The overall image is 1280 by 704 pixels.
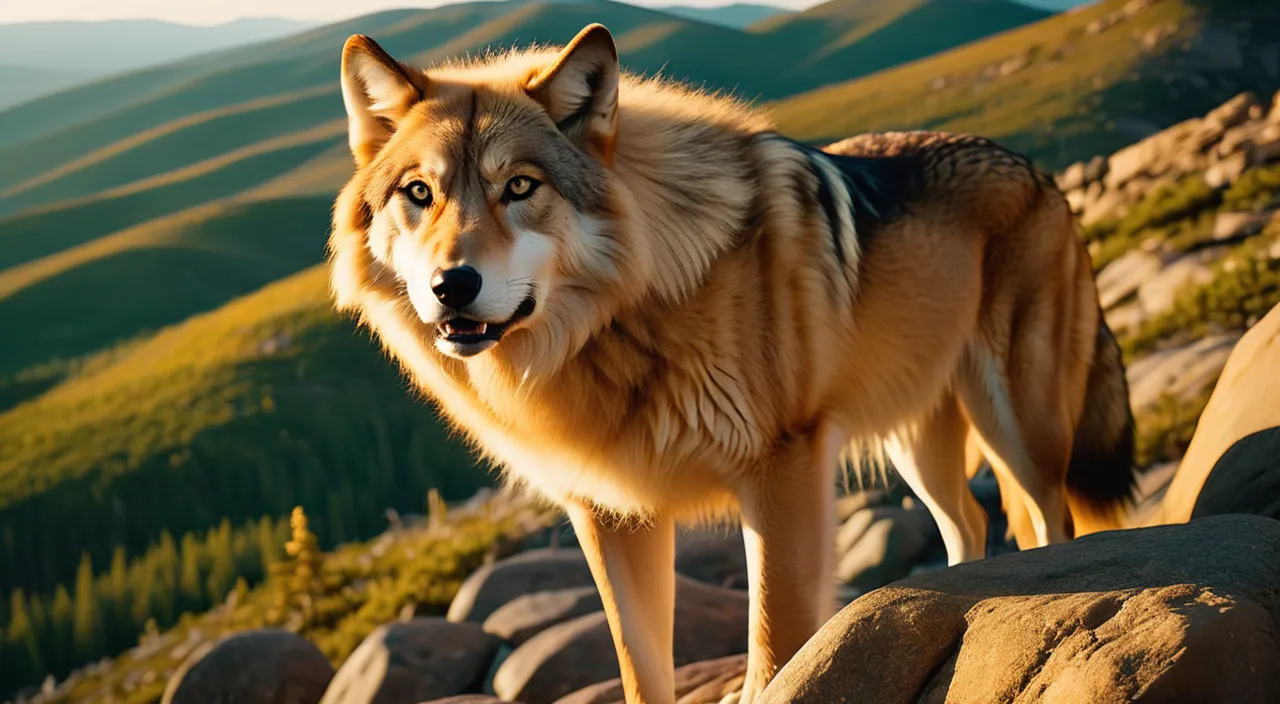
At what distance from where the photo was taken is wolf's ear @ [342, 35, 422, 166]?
3326mm

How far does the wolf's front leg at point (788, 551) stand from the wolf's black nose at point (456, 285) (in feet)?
4.31

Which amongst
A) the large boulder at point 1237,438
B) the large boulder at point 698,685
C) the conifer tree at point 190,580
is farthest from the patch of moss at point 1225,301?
the conifer tree at point 190,580

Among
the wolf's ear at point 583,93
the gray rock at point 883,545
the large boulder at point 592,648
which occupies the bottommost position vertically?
the gray rock at point 883,545

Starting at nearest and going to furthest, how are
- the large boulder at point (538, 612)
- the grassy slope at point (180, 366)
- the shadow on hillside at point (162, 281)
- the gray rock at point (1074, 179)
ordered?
the large boulder at point (538, 612)
the gray rock at point (1074, 179)
the grassy slope at point (180, 366)
the shadow on hillside at point (162, 281)

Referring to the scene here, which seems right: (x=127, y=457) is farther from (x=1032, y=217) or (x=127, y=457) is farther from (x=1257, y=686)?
(x=1257, y=686)

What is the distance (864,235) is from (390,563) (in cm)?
900

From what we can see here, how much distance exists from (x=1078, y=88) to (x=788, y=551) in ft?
86.5

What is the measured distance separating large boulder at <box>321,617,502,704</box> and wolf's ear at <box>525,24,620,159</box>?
3.86 m

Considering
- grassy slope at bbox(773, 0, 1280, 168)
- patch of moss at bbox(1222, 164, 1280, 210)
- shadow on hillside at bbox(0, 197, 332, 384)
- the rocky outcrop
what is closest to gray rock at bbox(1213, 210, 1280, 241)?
patch of moss at bbox(1222, 164, 1280, 210)

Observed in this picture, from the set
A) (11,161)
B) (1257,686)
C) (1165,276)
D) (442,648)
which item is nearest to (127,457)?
(442,648)

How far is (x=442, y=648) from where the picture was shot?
243 inches

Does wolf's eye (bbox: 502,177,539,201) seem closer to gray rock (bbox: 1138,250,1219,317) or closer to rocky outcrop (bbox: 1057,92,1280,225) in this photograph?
gray rock (bbox: 1138,250,1219,317)

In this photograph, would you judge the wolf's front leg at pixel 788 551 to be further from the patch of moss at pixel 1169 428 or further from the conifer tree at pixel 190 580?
the conifer tree at pixel 190 580

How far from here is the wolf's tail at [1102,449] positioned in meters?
4.97
